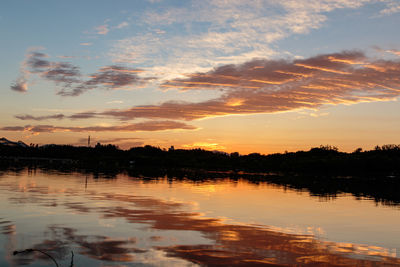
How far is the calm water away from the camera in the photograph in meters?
17.3

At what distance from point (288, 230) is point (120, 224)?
11397 millimetres

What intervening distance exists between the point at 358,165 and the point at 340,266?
130386mm

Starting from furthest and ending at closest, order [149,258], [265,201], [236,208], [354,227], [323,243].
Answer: [265,201]
[236,208]
[354,227]
[323,243]
[149,258]

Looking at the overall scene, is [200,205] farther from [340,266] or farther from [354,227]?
[340,266]

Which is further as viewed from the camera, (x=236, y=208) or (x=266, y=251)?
(x=236, y=208)

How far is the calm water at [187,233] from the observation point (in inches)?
683

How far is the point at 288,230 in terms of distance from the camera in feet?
83.6

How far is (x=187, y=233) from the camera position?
22.9 metres

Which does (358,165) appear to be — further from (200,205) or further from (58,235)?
(58,235)

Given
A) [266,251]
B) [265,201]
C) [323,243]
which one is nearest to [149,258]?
[266,251]

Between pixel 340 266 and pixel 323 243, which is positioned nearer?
pixel 340 266

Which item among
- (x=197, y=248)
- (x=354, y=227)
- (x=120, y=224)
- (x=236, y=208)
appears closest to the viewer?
(x=197, y=248)

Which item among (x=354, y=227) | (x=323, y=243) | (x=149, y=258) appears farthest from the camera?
(x=354, y=227)

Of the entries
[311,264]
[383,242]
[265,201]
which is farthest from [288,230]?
[265,201]
